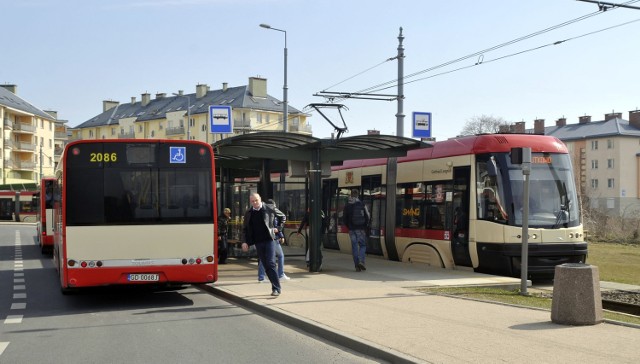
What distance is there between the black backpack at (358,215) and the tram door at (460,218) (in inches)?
84.1

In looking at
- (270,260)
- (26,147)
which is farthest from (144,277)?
(26,147)

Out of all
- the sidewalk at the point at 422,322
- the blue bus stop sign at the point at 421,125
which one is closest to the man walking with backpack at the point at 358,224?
the sidewalk at the point at 422,322

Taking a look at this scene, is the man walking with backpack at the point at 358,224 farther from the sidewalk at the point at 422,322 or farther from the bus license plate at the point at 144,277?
the bus license plate at the point at 144,277

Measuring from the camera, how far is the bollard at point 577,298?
9352 millimetres

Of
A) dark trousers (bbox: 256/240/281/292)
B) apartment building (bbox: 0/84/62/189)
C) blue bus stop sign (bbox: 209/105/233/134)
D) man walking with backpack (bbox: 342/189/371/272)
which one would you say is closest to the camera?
dark trousers (bbox: 256/240/281/292)

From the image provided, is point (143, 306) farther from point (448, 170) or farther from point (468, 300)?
point (448, 170)

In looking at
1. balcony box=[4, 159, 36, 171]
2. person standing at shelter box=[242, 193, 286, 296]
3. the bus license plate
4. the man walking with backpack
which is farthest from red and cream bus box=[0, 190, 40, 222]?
person standing at shelter box=[242, 193, 286, 296]

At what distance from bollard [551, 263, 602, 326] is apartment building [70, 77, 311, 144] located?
8173 cm

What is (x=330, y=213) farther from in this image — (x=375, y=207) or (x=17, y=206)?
(x=17, y=206)

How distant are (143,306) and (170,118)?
9799 cm

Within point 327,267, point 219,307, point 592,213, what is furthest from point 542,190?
point 592,213

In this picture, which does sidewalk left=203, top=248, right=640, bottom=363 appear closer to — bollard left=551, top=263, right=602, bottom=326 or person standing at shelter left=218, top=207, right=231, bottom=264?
bollard left=551, top=263, right=602, bottom=326

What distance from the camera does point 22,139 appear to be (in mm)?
95125

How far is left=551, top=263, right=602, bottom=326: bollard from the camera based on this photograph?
9.35 m
